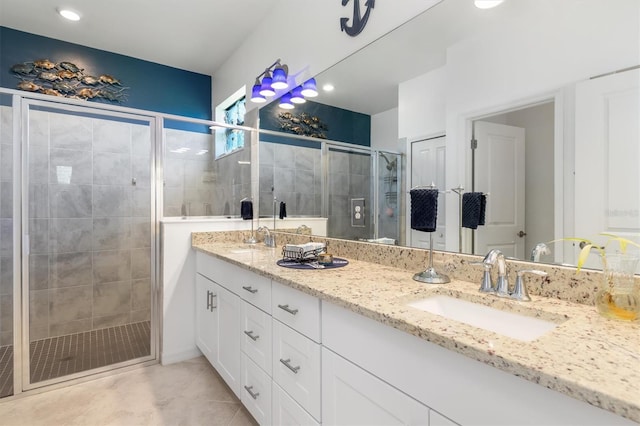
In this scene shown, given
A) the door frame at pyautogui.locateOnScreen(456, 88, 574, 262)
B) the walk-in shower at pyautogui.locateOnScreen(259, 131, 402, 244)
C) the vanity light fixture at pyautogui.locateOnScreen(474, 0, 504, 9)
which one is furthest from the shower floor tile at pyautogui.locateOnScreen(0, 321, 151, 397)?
the vanity light fixture at pyautogui.locateOnScreen(474, 0, 504, 9)

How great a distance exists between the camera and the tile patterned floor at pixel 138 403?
172 centimetres

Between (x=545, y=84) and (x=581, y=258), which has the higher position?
(x=545, y=84)

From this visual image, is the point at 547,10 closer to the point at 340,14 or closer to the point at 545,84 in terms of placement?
the point at 545,84

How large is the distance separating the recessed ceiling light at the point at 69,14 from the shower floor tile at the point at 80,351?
97.7 inches

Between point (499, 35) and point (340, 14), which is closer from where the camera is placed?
point (499, 35)

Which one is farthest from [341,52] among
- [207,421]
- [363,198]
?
[207,421]

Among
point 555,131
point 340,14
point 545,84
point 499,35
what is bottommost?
point 555,131

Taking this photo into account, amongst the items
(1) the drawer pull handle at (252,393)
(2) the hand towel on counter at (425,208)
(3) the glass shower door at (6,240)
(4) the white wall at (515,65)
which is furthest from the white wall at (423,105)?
(3) the glass shower door at (6,240)

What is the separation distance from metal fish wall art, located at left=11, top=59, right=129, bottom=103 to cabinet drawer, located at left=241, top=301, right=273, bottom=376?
2798 mm

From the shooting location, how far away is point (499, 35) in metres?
1.15

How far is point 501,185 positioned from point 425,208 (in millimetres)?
283

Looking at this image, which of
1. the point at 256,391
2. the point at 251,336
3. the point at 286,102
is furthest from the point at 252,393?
the point at 286,102

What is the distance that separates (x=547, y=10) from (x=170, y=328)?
8.89 ft

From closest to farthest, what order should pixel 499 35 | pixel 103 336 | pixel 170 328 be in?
pixel 499 35
pixel 170 328
pixel 103 336
